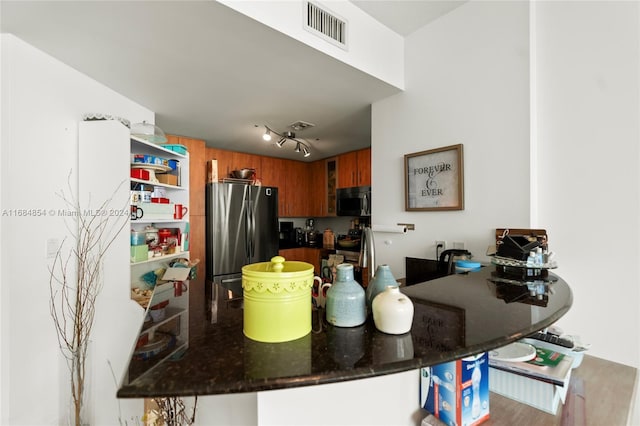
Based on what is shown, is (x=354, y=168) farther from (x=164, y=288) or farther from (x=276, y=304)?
(x=276, y=304)

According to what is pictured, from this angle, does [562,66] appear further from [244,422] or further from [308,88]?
[244,422]

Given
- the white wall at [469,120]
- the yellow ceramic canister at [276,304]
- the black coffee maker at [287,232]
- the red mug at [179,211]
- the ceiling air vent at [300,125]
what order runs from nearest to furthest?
the yellow ceramic canister at [276,304] → the white wall at [469,120] → the red mug at [179,211] → the ceiling air vent at [300,125] → the black coffee maker at [287,232]

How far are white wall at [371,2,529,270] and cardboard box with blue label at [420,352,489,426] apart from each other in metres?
1.07

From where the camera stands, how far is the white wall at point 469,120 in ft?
5.27

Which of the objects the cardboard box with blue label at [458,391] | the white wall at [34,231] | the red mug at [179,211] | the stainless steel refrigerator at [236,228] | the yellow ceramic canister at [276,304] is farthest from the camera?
the stainless steel refrigerator at [236,228]

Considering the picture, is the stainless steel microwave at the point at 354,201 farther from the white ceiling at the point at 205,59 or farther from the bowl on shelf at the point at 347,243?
the white ceiling at the point at 205,59

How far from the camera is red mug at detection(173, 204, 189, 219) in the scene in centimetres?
268

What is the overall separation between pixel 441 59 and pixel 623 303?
5.59ft

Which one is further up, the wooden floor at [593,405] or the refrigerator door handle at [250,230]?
the refrigerator door handle at [250,230]

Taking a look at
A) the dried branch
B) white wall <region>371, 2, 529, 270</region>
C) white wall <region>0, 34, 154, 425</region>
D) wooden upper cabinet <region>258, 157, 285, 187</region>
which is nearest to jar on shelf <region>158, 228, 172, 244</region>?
the dried branch

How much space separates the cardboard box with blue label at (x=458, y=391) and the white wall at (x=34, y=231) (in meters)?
1.68

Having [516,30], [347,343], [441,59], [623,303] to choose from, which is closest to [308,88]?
[441,59]

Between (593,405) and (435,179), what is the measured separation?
52.9 inches

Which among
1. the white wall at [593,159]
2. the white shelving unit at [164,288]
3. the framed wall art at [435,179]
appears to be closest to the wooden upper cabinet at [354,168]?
the framed wall art at [435,179]
